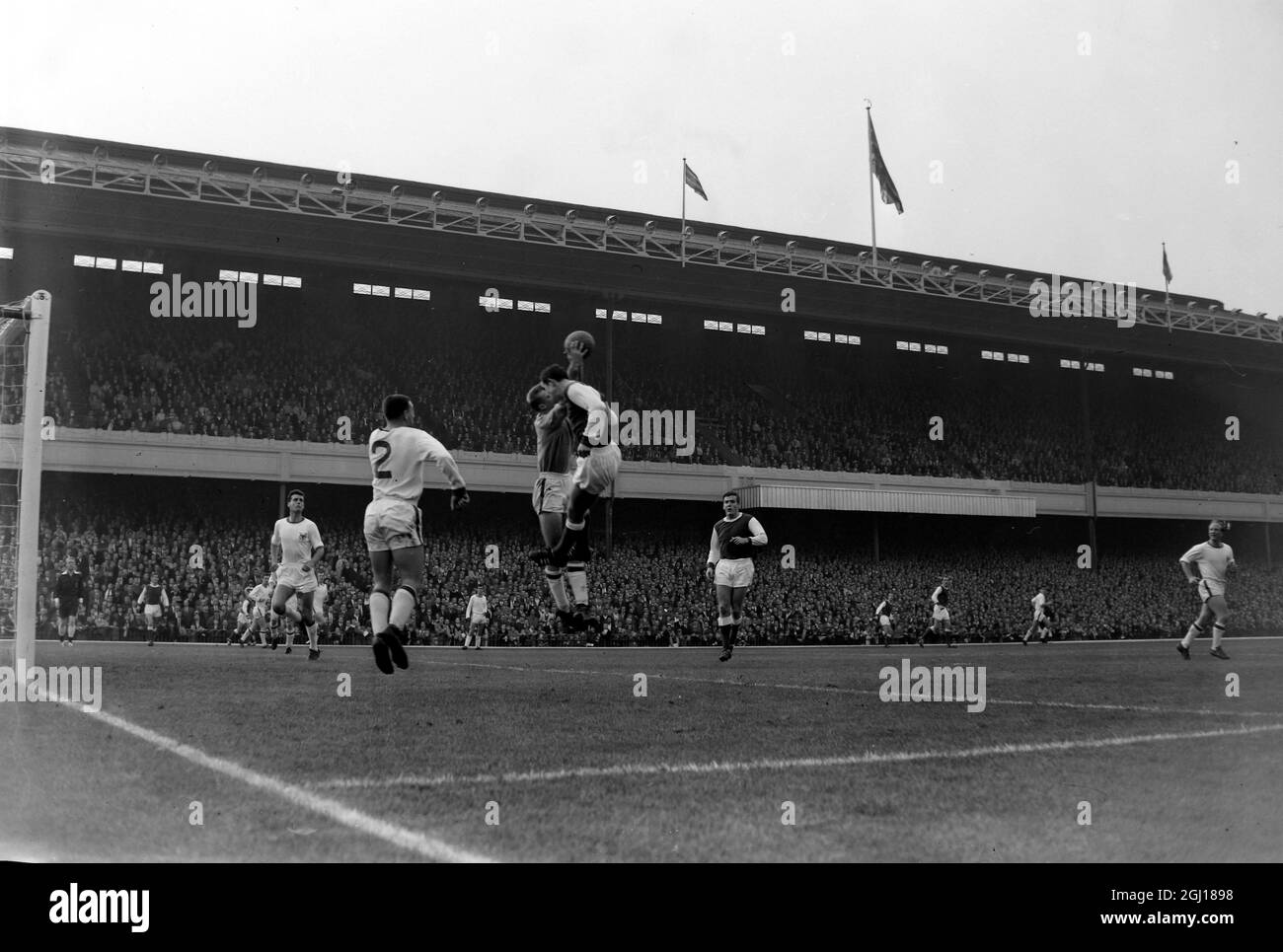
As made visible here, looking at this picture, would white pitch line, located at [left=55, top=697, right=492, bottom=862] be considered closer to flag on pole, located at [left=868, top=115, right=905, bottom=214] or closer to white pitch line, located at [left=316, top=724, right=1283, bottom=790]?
white pitch line, located at [left=316, top=724, right=1283, bottom=790]

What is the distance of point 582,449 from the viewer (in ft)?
28.7

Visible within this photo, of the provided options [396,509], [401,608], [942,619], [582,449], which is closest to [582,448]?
[582,449]

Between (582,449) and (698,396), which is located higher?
(698,396)

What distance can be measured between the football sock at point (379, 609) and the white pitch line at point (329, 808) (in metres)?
1.67

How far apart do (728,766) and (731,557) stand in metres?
9.20

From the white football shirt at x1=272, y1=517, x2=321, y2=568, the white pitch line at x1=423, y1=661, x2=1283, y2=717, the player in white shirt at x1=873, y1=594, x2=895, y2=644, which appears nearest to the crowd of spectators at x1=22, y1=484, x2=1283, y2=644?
the player in white shirt at x1=873, y1=594, x2=895, y2=644

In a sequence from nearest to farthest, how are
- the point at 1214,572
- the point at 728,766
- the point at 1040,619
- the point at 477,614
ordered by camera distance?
the point at 728,766 < the point at 1214,572 < the point at 477,614 < the point at 1040,619

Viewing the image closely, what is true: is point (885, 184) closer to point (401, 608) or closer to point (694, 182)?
point (694, 182)

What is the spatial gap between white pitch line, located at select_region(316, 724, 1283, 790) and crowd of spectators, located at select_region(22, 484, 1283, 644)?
18.9m

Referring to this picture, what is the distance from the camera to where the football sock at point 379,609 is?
8414mm

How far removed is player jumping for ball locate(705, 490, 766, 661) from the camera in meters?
15.3

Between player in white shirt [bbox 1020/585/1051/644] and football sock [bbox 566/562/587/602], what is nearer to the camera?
football sock [bbox 566/562/587/602]
